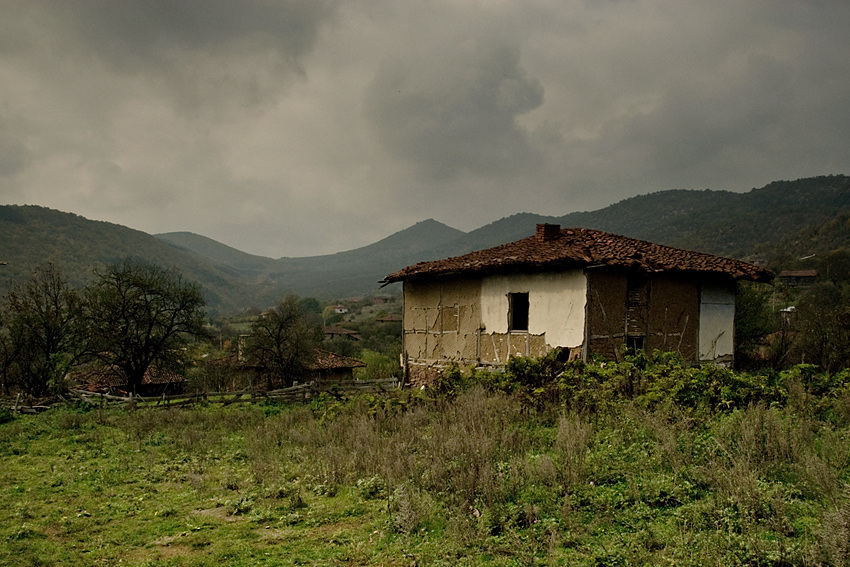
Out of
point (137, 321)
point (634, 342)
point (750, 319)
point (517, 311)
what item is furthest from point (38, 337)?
point (750, 319)

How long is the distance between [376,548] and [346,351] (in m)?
49.9

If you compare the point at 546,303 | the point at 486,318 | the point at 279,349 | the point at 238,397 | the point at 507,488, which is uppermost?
the point at 546,303

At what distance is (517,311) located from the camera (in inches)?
658

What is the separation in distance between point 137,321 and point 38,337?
186 inches

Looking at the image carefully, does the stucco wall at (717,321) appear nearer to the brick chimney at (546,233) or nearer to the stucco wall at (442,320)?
the brick chimney at (546,233)

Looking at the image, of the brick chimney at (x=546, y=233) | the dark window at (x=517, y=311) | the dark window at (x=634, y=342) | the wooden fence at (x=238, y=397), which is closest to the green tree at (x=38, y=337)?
the wooden fence at (x=238, y=397)

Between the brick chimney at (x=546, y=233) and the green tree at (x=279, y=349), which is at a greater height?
the brick chimney at (x=546, y=233)

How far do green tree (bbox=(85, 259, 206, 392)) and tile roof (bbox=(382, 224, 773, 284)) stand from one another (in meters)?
16.3

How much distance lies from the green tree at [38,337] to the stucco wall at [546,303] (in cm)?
2196

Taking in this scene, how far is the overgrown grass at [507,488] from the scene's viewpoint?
452 centimetres

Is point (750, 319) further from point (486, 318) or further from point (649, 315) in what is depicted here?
point (486, 318)

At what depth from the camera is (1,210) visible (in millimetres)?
134000

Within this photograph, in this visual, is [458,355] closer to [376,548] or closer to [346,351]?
[376,548]

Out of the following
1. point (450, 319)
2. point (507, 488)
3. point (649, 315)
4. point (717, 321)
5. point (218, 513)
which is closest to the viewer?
point (507, 488)
